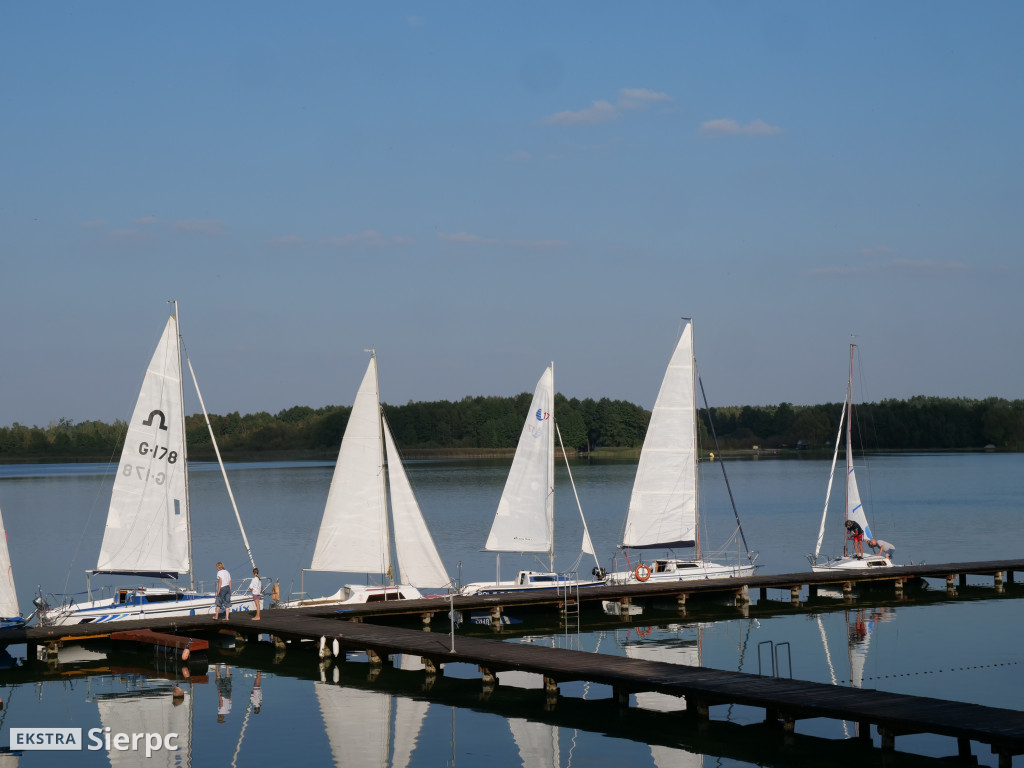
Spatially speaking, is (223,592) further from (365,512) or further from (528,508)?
(528,508)

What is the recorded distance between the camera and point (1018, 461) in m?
148

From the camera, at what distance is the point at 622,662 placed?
22.9 metres

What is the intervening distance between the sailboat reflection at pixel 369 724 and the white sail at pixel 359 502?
283 inches

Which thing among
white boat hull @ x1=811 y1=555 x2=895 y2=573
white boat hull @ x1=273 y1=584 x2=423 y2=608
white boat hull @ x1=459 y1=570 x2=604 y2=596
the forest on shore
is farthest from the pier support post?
the forest on shore

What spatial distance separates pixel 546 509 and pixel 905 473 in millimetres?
90012

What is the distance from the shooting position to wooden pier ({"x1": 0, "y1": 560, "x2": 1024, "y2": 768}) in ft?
59.4

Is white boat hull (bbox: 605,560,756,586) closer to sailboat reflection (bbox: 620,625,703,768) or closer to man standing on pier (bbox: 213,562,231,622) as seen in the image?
sailboat reflection (bbox: 620,625,703,768)

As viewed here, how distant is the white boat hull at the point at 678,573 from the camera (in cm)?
3609

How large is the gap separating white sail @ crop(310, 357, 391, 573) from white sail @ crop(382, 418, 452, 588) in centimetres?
40

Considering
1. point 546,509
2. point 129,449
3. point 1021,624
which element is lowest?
point 1021,624

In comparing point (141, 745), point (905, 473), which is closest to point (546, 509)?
point (141, 745)

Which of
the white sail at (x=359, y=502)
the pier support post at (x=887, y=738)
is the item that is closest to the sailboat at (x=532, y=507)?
the white sail at (x=359, y=502)

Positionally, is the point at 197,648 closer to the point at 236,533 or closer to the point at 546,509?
the point at 546,509

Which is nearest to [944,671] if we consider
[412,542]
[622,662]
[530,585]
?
[622,662]
